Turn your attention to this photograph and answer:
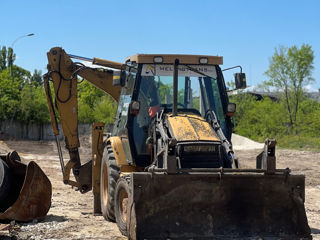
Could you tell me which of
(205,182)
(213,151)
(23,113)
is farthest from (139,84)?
(23,113)

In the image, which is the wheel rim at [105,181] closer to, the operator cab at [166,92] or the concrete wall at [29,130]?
the operator cab at [166,92]

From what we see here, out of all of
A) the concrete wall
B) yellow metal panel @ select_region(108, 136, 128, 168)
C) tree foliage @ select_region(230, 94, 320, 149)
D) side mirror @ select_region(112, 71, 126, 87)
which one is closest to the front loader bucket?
yellow metal panel @ select_region(108, 136, 128, 168)

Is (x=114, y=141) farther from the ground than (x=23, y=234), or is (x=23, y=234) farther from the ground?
(x=114, y=141)

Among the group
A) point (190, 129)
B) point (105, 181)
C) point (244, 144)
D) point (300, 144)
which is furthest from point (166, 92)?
point (244, 144)

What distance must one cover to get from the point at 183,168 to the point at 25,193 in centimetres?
278

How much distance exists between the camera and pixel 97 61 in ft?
34.8

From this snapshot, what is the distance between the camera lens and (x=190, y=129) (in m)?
7.36

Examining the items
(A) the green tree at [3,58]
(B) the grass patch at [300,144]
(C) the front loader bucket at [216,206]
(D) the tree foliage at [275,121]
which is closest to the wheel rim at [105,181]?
(C) the front loader bucket at [216,206]

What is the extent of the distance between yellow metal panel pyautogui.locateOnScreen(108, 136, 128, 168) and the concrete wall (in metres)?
37.2

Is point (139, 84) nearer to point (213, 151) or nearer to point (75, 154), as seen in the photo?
point (213, 151)

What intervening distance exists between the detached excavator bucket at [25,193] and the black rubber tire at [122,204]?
4.80 ft

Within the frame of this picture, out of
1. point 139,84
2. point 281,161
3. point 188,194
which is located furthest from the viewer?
point 281,161

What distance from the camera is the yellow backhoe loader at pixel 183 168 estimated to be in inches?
253

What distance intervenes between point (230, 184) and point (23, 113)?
4310 cm
